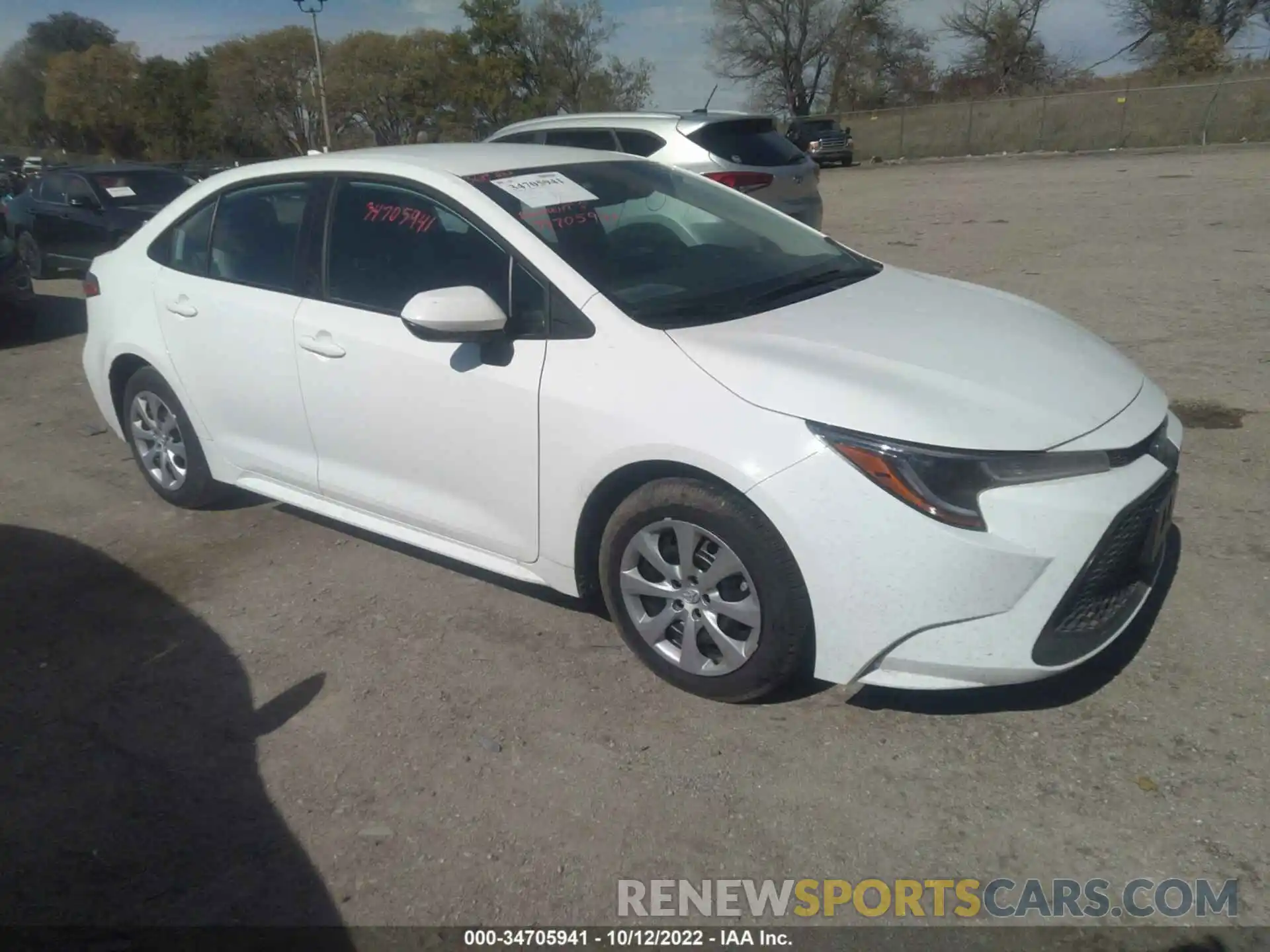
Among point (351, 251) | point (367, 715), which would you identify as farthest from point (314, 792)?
point (351, 251)

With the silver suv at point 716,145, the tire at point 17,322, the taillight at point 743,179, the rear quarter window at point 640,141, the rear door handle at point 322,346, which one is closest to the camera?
the rear door handle at point 322,346

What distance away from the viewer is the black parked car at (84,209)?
41.0 ft

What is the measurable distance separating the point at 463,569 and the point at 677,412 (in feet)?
5.57

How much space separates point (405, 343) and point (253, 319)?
962mm

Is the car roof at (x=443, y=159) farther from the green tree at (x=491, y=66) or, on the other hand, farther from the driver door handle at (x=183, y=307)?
the green tree at (x=491, y=66)

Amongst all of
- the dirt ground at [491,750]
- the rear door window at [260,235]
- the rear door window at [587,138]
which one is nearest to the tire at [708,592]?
the dirt ground at [491,750]

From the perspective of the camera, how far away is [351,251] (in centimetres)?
410

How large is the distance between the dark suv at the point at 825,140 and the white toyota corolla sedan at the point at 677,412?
1300 inches

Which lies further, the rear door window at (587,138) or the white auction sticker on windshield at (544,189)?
the rear door window at (587,138)

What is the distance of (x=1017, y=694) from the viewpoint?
10.9 ft

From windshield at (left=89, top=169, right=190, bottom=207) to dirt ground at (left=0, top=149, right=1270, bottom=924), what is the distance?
909 cm

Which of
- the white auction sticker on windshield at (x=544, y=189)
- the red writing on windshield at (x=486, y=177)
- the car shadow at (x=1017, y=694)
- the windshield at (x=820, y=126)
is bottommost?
the car shadow at (x=1017, y=694)

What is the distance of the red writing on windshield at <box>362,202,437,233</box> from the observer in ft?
12.8

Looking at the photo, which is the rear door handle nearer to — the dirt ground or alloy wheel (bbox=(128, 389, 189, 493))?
the dirt ground
